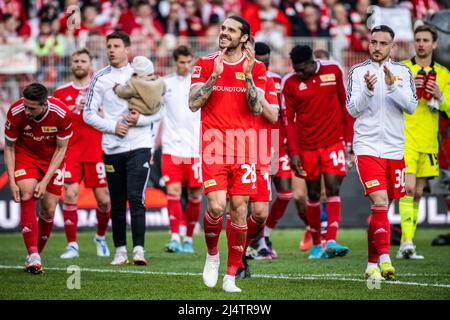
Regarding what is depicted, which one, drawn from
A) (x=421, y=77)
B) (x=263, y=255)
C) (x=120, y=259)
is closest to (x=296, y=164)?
(x=263, y=255)

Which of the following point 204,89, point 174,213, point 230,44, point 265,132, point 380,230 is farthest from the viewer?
point 174,213

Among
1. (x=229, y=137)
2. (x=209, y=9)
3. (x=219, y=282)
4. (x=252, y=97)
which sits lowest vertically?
(x=219, y=282)

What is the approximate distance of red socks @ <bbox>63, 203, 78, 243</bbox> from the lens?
13469 millimetres

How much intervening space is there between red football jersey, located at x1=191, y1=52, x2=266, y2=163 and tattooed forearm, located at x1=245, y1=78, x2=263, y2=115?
163mm

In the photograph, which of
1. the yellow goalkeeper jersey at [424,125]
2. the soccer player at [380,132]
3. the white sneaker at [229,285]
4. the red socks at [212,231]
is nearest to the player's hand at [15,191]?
the red socks at [212,231]

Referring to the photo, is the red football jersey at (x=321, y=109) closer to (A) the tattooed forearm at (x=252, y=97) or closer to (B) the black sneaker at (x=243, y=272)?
(B) the black sneaker at (x=243, y=272)

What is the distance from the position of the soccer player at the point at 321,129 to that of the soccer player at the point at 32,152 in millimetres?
3397

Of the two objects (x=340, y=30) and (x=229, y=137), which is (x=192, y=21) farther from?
(x=229, y=137)

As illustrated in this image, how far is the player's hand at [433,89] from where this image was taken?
40.8 ft

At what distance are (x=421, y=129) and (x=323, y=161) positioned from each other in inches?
52.3

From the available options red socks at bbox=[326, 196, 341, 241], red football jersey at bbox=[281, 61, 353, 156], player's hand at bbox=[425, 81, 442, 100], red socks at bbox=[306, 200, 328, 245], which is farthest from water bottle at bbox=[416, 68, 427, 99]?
red socks at bbox=[306, 200, 328, 245]

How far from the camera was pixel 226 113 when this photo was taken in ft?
30.9

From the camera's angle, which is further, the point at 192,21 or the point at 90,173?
the point at 192,21
